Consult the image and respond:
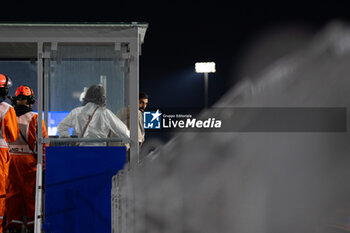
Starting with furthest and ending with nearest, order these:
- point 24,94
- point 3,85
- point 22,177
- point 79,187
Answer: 1. point 24,94
2. point 22,177
3. point 3,85
4. point 79,187

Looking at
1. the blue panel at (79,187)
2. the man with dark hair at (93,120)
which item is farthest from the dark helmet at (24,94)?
the blue panel at (79,187)

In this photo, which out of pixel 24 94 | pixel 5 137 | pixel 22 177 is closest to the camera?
pixel 5 137

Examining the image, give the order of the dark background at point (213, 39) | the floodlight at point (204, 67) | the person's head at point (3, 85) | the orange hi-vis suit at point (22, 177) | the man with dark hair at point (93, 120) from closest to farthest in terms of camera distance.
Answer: the man with dark hair at point (93, 120) → the person's head at point (3, 85) → the orange hi-vis suit at point (22, 177) → the floodlight at point (204, 67) → the dark background at point (213, 39)

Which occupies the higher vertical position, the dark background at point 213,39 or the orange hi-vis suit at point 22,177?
the dark background at point 213,39

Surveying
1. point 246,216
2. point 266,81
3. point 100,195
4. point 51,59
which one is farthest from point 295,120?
point 51,59

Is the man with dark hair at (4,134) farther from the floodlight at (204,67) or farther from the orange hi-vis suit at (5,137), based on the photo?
the floodlight at (204,67)

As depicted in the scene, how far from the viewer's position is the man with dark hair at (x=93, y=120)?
4828mm

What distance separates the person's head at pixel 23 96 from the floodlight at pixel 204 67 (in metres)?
11.9

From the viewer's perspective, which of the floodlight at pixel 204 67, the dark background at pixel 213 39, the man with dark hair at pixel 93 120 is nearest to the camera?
the man with dark hair at pixel 93 120

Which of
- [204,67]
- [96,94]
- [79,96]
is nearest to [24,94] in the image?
[79,96]

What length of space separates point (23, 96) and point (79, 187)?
4.58ft

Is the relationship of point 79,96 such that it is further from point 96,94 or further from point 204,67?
point 204,67

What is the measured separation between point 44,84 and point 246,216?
408 centimetres

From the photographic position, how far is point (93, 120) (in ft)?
15.9
